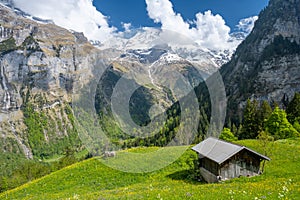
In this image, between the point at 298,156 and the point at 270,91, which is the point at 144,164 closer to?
the point at 298,156

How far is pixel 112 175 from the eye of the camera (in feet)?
128

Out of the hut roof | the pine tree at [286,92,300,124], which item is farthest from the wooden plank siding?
the pine tree at [286,92,300,124]

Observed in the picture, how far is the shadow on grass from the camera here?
3281cm

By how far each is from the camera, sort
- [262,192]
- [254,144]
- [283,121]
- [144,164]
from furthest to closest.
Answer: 1. [283,121]
2. [254,144]
3. [144,164]
4. [262,192]

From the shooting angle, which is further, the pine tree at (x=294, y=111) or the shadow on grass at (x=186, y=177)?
the pine tree at (x=294, y=111)

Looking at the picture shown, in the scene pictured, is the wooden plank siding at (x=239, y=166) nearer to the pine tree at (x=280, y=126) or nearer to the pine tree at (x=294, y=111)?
the pine tree at (x=280, y=126)

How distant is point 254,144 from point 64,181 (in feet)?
107

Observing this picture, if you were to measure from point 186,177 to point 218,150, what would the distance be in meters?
5.63

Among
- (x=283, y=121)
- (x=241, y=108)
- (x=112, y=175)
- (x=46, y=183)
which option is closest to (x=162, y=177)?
(x=112, y=175)

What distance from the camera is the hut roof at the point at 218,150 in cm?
3006

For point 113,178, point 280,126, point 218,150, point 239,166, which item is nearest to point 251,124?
point 280,126

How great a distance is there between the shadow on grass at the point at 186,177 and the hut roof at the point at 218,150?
319 cm

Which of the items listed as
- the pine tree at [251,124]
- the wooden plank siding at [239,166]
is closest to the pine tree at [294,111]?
the pine tree at [251,124]

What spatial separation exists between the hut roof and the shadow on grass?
3188mm
